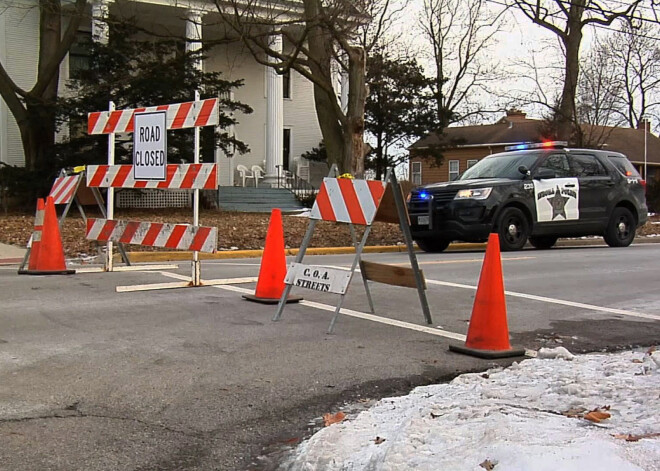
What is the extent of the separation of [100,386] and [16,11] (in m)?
25.5

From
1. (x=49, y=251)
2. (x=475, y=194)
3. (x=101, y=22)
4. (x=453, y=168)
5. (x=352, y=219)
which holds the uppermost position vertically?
(x=101, y=22)

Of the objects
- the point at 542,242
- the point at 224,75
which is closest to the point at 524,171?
the point at 542,242

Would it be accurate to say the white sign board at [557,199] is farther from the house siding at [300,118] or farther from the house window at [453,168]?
the house window at [453,168]

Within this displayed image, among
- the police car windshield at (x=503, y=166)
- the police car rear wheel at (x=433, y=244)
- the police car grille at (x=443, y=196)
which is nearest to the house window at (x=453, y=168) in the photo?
the police car windshield at (x=503, y=166)

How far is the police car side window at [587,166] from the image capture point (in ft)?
48.5

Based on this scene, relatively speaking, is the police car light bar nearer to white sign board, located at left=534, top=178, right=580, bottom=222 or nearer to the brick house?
white sign board, located at left=534, top=178, right=580, bottom=222

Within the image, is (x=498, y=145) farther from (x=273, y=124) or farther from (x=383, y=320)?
(x=383, y=320)

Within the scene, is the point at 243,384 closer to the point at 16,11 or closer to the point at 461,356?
the point at 461,356

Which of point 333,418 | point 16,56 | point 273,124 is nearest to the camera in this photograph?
point 333,418

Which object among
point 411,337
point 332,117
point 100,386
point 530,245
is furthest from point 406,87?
point 100,386

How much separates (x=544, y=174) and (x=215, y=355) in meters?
10.4

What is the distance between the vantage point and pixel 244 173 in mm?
30141

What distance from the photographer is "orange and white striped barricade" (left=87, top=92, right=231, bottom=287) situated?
309 inches

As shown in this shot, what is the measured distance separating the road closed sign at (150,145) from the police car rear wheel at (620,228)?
1083 cm
